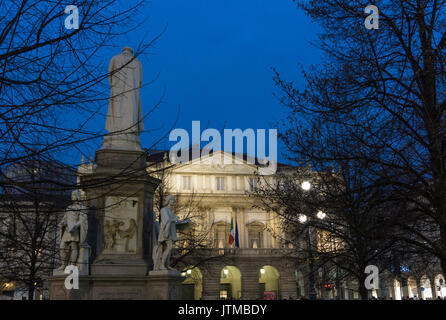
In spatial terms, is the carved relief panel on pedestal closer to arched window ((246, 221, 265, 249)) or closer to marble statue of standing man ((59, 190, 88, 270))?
marble statue of standing man ((59, 190, 88, 270))

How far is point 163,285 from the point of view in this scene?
11469 mm

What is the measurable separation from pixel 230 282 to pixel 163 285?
171 feet

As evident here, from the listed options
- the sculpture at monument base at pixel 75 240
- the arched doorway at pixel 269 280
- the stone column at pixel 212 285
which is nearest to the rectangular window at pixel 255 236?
the arched doorway at pixel 269 280

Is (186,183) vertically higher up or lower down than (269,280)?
higher up

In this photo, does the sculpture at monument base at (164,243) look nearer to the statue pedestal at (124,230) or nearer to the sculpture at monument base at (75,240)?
the statue pedestal at (124,230)

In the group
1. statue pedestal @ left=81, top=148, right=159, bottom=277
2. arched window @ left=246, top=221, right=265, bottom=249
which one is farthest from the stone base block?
arched window @ left=246, top=221, right=265, bottom=249

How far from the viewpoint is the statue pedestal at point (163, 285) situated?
37.5ft

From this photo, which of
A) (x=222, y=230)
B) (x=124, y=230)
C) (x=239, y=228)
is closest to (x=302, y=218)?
(x=124, y=230)

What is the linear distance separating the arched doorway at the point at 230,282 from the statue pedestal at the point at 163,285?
164ft

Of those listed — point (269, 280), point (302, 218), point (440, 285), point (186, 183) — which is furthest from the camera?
point (186, 183)

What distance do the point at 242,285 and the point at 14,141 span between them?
182ft

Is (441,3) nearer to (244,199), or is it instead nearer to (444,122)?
(444,122)

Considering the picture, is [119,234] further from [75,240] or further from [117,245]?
[75,240]
